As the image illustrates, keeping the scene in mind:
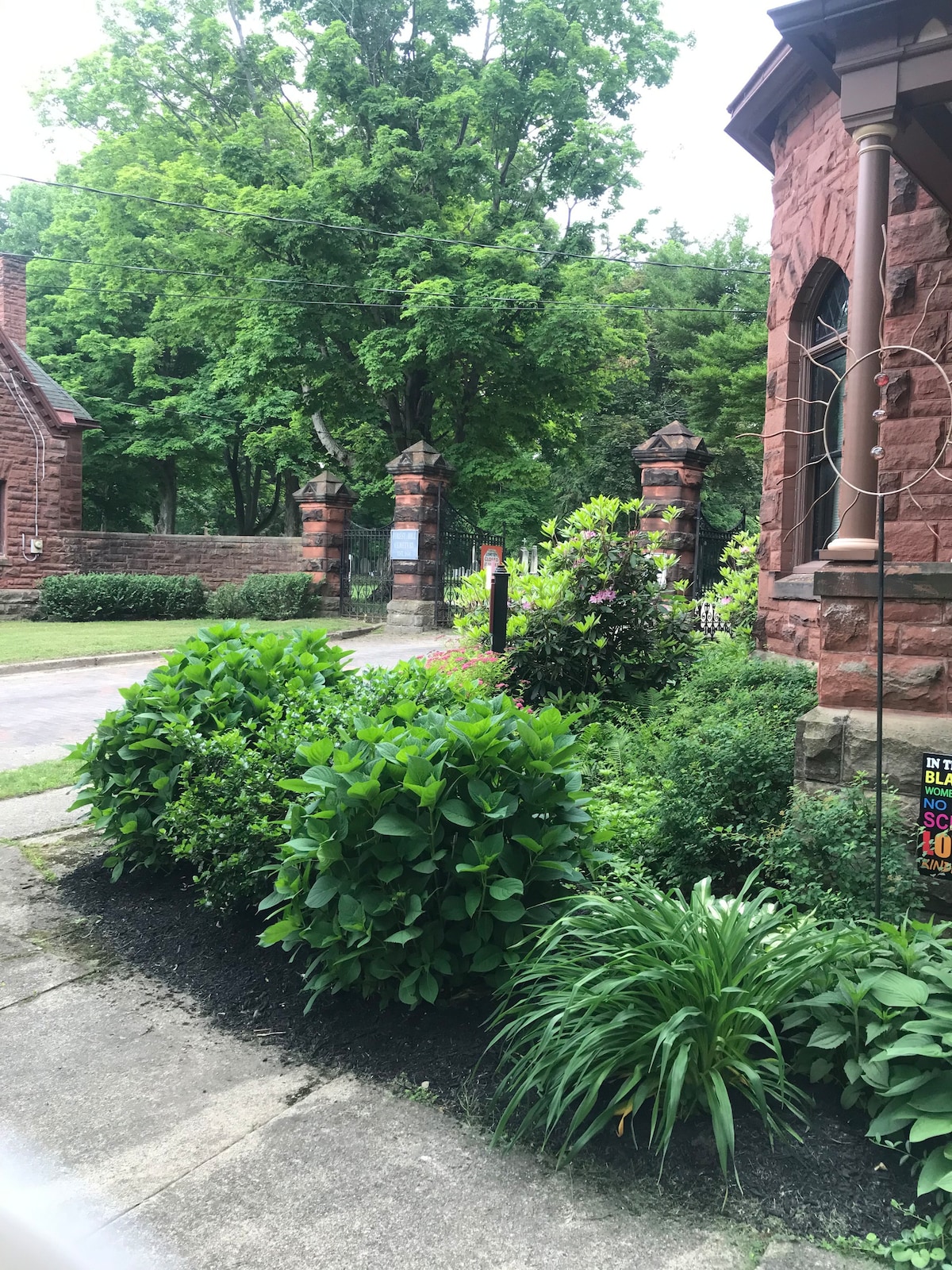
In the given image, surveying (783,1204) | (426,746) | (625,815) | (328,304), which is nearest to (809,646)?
(625,815)

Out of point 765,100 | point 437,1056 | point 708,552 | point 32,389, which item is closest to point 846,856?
point 437,1056

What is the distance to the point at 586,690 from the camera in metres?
7.22

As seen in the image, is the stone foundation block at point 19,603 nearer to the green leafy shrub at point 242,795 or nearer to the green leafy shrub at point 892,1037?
the green leafy shrub at point 242,795

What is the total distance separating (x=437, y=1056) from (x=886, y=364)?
412 centimetres

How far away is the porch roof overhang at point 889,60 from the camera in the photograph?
400 cm

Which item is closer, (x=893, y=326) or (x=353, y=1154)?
(x=353, y=1154)

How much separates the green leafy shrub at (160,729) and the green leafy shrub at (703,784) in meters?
1.71

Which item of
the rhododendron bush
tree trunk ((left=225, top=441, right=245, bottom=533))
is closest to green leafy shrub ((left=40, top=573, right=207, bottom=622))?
tree trunk ((left=225, top=441, right=245, bottom=533))

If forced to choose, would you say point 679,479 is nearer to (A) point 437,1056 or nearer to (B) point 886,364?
(B) point 886,364

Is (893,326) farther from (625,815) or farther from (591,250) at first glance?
(591,250)

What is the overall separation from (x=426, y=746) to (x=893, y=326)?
3648 mm

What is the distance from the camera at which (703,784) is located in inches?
170

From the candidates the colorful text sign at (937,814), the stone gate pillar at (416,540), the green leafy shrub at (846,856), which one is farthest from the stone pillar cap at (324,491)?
the colorful text sign at (937,814)

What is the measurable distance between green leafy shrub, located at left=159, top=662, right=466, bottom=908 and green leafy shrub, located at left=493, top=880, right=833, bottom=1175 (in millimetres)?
1273
